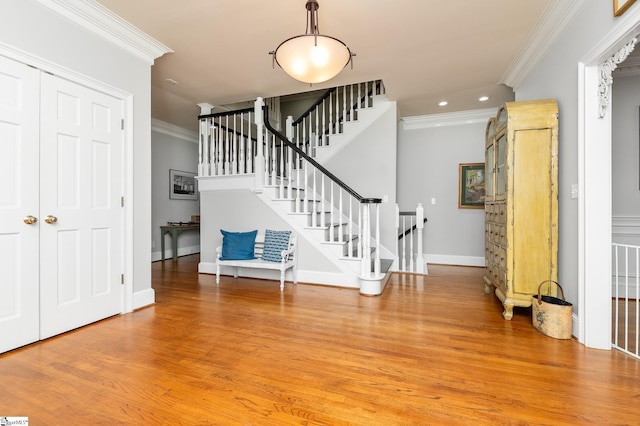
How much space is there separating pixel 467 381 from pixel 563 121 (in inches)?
93.2

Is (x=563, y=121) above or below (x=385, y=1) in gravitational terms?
below

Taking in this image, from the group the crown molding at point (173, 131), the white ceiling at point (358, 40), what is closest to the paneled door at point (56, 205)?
the white ceiling at point (358, 40)

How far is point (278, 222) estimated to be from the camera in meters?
4.32

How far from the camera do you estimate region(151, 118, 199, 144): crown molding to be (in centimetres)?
600

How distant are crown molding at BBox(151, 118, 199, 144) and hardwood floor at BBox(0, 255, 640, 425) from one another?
4.47 metres

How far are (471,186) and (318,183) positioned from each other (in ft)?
9.48

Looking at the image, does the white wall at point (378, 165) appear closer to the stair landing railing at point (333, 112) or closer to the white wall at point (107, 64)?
the stair landing railing at point (333, 112)

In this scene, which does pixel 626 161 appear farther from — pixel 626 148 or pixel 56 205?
pixel 56 205

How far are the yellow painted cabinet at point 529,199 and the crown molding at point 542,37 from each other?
27.2 inches

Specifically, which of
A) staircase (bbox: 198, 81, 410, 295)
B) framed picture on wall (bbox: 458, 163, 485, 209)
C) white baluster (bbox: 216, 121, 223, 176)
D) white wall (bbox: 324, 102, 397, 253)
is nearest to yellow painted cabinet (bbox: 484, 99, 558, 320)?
staircase (bbox: 198, 81, 410, 295)

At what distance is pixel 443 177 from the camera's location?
18.6 ft

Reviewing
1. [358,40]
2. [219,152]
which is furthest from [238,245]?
[358,40]

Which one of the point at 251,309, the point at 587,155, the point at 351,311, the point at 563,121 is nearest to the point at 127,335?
the point at 251,309

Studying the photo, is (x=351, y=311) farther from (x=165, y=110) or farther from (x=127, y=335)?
(x=165, y=110)
